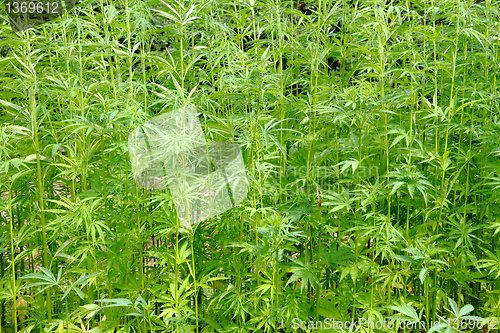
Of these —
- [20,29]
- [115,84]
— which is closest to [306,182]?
[115,84]

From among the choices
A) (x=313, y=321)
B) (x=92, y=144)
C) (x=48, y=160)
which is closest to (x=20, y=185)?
(x=48, y=160)

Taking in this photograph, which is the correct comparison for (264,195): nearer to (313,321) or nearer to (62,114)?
(313,321)

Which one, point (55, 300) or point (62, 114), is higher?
point (62, 114)

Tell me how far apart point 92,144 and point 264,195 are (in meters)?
0.96

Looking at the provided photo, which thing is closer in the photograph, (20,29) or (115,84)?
(20,29)

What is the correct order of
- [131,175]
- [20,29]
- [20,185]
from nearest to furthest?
[20,29], [131,175], [20,185]

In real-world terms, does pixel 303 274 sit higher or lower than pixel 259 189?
lower

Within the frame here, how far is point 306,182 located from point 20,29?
1.59 metres

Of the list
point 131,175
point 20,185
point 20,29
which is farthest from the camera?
point 20,185

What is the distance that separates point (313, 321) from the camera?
230 cm

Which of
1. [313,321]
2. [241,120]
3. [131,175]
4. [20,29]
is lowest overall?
[313,321]

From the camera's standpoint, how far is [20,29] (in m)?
2.05

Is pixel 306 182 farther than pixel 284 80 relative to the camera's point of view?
No

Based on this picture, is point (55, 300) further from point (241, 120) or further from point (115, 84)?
point (241, 120)
